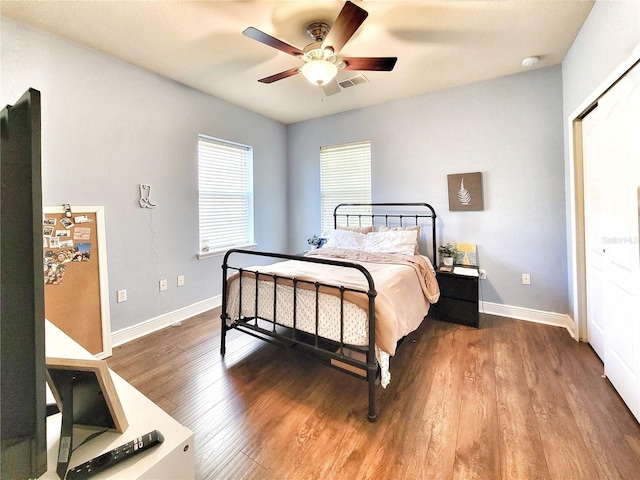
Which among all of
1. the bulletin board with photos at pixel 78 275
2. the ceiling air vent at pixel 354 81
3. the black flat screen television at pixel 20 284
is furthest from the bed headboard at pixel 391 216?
the black flat screen television at pixel 20 284

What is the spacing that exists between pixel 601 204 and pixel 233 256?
148 inches

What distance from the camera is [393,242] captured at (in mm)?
3211

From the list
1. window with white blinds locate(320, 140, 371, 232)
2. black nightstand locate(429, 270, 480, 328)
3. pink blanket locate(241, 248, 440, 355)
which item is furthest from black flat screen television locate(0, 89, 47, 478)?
window with white blinds locate(320, 140, 371, 232)

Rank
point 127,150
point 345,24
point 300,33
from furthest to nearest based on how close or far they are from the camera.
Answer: point 127,150
point 300,33
point 345,24

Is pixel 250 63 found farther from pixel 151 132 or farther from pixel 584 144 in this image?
pixel 584 144

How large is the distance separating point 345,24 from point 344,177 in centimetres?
257

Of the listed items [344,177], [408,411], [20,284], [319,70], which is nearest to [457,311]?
[408,411]

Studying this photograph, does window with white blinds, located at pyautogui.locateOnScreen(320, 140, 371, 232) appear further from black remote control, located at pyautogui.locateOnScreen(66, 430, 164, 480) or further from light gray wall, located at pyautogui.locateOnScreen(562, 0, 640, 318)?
black remote control, located at pyautogui.locateOnScreen(66, 430, 164, 480)

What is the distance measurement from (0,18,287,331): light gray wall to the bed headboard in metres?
1.87

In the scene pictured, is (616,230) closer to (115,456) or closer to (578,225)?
(578,225)

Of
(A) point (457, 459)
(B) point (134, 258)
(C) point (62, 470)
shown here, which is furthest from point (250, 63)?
(A) point (457, 459)

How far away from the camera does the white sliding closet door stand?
5.26 ft

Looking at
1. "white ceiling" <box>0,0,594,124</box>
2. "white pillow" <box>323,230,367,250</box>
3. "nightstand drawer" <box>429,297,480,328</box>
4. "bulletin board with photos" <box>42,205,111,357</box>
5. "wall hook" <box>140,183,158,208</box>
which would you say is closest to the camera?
"white ceiling" <box>0,0,594,124</box>

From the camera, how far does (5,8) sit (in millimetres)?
1934
